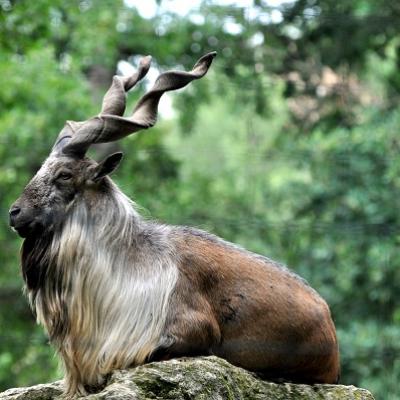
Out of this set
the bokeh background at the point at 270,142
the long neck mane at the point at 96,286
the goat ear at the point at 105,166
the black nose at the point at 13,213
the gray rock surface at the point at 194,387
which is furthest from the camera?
the bokeh background at the point at 270,142

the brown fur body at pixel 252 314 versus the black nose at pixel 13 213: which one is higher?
the black nose at pixel 13 213

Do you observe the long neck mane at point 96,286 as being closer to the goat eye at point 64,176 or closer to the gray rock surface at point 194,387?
the goat eye at point 64,176

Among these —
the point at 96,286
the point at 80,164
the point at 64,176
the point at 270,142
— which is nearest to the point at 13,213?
the point at 64,176

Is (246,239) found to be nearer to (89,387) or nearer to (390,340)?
(390,340)

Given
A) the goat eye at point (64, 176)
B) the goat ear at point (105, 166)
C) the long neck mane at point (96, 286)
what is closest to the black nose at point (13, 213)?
the long neck mane at point (96, 286)

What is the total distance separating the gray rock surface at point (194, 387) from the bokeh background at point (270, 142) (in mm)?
12416

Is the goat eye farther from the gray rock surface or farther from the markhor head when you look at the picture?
the gray rock surface

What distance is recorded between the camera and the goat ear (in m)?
8.18

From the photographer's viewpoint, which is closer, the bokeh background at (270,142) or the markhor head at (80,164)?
the markhor head at (80,164)

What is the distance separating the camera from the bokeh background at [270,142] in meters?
21.4

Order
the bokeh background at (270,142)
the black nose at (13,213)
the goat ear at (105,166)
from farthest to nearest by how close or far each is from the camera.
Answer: the bokeh background at (270,142) → the goat ear at (105,166) → the black nose at (13,213)

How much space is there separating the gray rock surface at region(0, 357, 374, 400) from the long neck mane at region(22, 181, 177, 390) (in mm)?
321

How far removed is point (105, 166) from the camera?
27.0 feet

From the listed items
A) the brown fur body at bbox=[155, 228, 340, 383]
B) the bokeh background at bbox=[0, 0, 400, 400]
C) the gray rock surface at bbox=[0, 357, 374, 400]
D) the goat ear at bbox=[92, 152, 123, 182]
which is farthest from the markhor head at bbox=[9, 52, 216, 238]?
the bokeh background at bbox=[0, 0, 400, 400]
